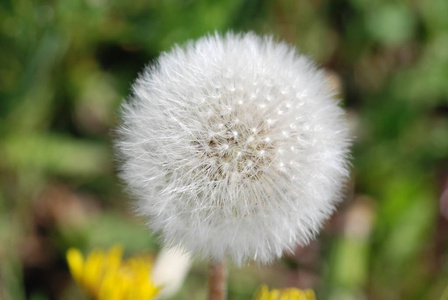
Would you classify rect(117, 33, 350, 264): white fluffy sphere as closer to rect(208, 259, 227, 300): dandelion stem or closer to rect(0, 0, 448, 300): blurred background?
rect(208, 259, 227, 300): dandelion stem

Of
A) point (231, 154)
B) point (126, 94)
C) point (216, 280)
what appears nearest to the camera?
point (231, 154)

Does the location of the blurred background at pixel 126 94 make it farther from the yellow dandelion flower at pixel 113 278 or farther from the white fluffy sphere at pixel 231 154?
the white fluffy sphere at pixel 231 154

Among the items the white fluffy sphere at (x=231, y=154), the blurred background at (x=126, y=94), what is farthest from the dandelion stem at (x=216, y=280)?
the blurred background at (x=126, y=94)

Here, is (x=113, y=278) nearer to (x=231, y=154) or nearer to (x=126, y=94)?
(x=231, y=154)

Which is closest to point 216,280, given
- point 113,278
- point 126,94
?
point 113,278

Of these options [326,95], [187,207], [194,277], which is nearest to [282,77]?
[326,95]

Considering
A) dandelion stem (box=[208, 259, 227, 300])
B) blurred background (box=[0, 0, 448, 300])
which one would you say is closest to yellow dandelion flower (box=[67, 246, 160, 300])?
dandelion stem (box=[208, 259, 227, 300])
